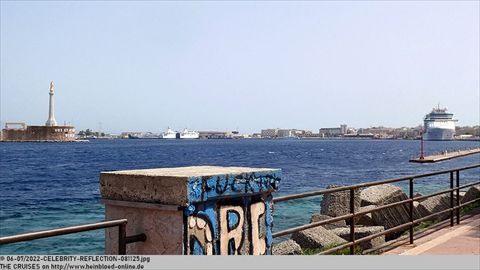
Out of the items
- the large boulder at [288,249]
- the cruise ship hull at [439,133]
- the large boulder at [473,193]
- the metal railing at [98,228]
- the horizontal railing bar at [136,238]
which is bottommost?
the large boulder at [288,249]

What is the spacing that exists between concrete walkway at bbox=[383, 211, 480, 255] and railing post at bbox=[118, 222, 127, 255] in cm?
559

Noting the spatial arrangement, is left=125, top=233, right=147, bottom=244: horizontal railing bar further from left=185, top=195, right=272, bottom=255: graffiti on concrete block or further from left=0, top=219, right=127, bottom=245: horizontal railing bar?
left=185, top=195, right=272, bottom=255: graffiti on concrete block

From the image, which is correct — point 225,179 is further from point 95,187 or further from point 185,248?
point 95,187

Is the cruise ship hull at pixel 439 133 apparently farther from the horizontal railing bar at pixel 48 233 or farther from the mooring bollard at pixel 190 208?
the horizontal railing bar at pixel 48 233

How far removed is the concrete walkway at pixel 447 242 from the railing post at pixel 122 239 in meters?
5.59

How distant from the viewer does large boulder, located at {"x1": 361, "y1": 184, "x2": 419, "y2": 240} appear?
1221 centimetres

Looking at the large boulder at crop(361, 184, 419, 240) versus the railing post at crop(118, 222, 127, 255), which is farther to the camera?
the large boulder at crop(361, 184, 419, 240)

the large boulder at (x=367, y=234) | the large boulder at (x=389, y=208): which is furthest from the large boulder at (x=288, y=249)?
the large boulder at (x=389, y=208)

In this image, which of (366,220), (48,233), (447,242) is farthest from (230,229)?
(366,220)

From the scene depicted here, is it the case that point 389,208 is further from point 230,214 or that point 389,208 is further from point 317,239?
point 230,214

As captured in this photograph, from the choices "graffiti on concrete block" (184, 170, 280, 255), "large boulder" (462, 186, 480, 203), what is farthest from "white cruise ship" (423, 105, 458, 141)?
"graffiti on concrete block" (184, 170, 280, 255)

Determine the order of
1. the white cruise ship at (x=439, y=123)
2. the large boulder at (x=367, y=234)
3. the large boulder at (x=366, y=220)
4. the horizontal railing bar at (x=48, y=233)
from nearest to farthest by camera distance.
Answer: the horizontal railing bar at (x=48, y=233) → the large boulder at (x=367, y=234) → the large boulder at (x=366, y=220) → the white cruise ship at (x=439, y=123)

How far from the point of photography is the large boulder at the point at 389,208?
1221 cm

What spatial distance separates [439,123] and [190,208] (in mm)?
180166
